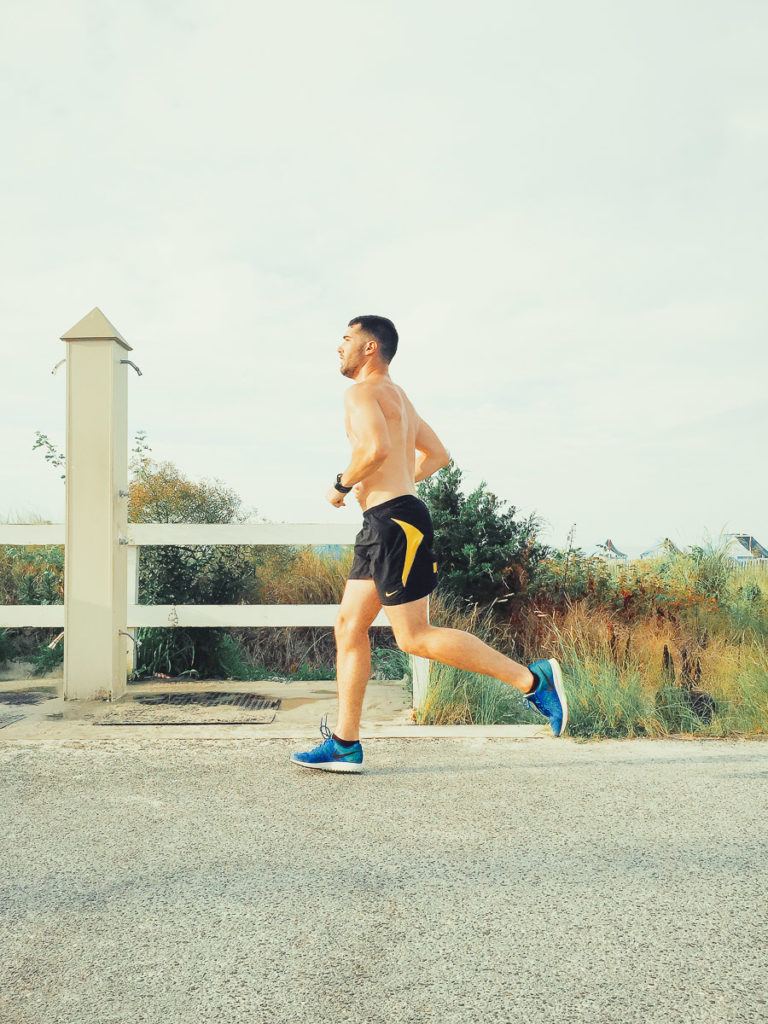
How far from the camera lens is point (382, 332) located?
13.4 ft

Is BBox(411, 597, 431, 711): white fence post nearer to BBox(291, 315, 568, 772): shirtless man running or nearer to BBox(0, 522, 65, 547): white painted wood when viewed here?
BBox(291, 315, 568, 772): shirtless man running

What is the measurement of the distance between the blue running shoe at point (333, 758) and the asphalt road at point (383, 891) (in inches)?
3.0

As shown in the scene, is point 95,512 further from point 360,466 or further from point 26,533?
point 360,466

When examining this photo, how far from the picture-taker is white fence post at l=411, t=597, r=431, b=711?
5.15 meters

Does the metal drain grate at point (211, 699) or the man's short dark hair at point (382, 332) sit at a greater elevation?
the man's short dark hair at point (382, 332)

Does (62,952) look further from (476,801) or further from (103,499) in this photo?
(103,499)

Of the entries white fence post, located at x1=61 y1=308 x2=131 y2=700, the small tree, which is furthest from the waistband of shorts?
the small tree

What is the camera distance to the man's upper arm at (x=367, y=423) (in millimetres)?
3750

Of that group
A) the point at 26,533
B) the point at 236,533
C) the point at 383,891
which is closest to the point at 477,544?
the point at 236,533

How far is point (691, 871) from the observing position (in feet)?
8.99

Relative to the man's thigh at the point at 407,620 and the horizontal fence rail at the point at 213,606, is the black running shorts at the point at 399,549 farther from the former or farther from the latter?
the horizontal fence rail at the point at 213,606

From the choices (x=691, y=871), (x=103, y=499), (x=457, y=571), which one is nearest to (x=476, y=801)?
(x=691, y=871)

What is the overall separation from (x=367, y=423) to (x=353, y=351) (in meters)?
0.46

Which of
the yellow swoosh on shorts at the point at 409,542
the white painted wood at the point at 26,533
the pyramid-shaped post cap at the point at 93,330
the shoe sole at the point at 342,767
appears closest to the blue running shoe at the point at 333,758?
the shoe sole at the point at 342,767
